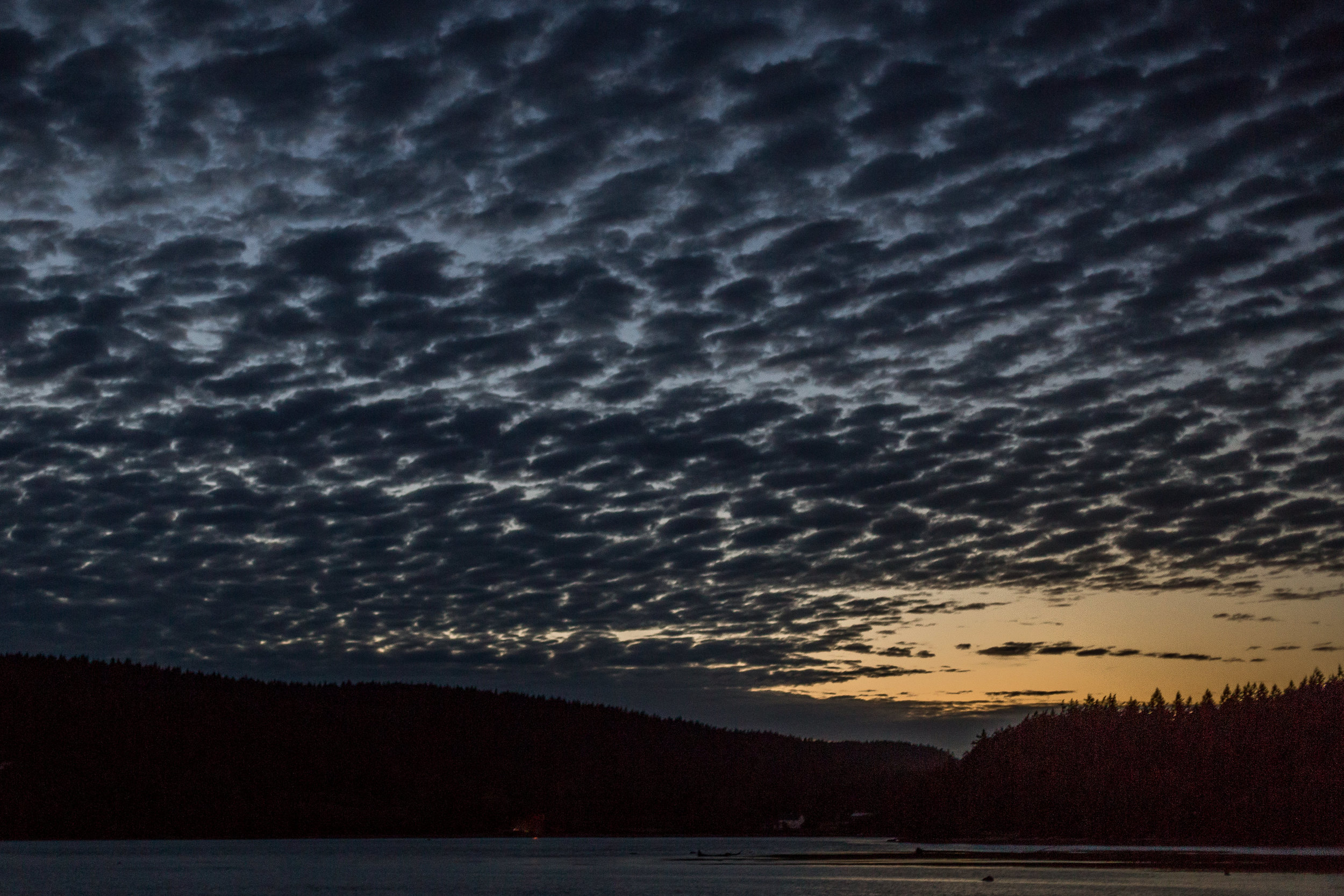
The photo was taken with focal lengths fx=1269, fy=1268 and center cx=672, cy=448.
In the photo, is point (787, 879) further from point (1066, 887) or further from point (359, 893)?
point (359, 893)

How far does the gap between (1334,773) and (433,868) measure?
140m

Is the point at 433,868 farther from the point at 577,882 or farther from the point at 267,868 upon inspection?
the point at 577,882

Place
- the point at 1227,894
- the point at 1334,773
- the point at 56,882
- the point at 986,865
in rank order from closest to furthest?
1. the point at 1227,894
2. the point at 56,882
3. the point at 986,865
4. the point at 1334,773

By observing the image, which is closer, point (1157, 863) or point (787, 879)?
point (787, 879)

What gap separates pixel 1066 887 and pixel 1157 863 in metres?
49.0

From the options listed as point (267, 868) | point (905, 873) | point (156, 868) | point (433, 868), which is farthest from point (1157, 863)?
point (156, 868)

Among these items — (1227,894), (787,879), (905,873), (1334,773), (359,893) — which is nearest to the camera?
(1227,894)

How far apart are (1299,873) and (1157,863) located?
26630 millimetres

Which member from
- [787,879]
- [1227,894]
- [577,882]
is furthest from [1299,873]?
[577,882]

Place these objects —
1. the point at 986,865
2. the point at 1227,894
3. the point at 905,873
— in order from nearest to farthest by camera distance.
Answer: the point at 1227,894 → the point at 905,873 → the point at 986,865

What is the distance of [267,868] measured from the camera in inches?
6491

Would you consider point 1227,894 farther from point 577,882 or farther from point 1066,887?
point 577,882

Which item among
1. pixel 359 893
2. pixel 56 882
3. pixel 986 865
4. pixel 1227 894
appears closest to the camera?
pixel 1227 894

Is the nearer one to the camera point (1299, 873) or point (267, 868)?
point (1299, 873)
